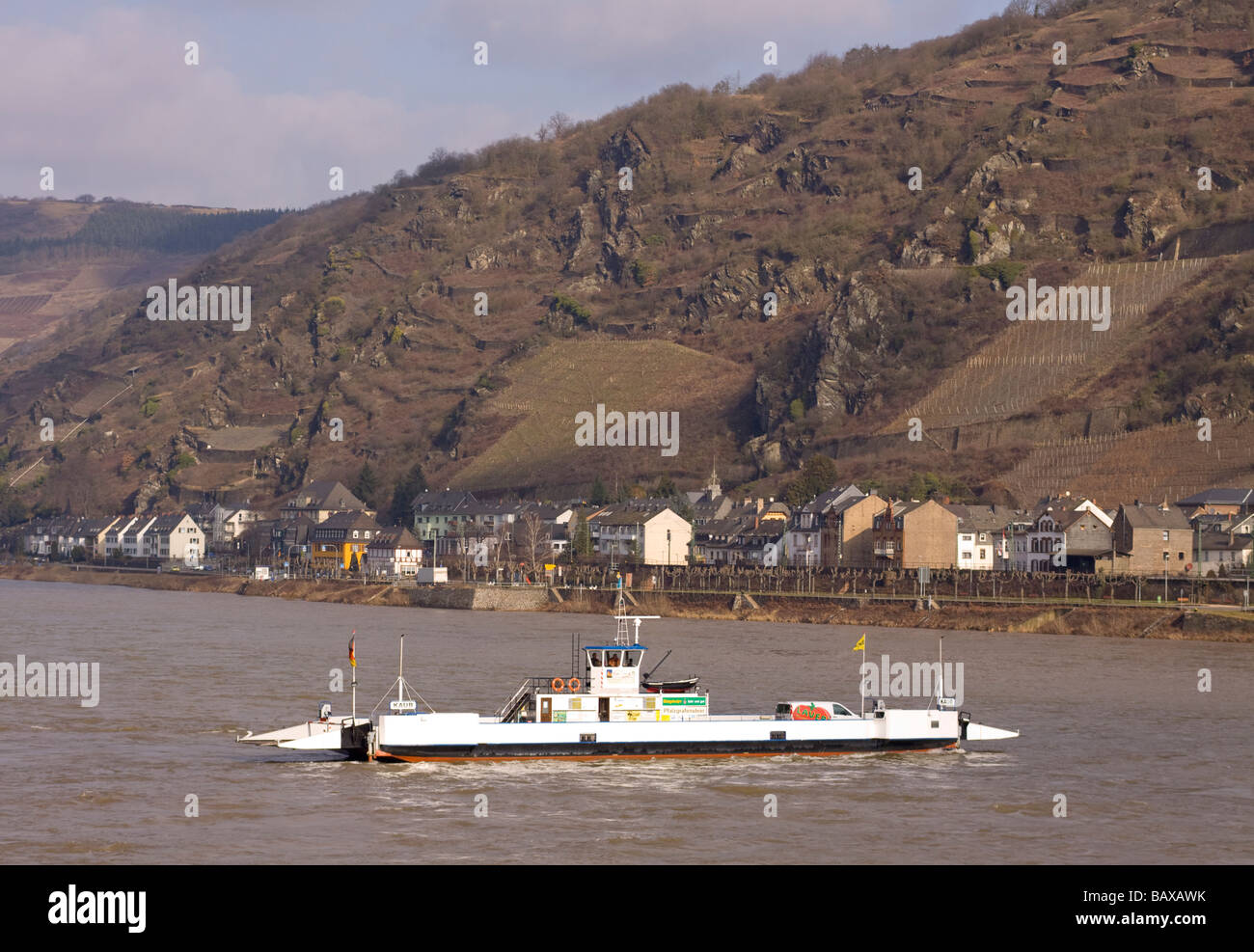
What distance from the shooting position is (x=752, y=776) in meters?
49.7

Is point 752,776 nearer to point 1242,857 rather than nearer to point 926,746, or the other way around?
point 926,746

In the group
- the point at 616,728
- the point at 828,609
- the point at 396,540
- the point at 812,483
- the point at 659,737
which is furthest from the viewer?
the point at 396,540

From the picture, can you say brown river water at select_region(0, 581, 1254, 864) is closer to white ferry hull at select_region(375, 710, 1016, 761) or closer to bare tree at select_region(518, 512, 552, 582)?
white ferry hull at select_region(375, 710, 1016, 761)

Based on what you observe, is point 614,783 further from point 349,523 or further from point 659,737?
point 349,523

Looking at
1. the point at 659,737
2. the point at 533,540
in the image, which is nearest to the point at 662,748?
the point at 659,737

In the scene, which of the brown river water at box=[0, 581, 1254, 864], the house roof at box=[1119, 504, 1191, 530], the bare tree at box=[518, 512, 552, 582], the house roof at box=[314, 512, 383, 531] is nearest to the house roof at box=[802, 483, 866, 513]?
the house roof at box=[1119, 504, 1191, 530]

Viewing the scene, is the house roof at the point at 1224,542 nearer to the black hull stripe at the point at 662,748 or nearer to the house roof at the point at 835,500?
the house roof at the point at 835,500

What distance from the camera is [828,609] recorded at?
12306 cm

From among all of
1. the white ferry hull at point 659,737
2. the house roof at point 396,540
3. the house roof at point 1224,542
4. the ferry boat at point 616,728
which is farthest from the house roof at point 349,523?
the white ferry hull at point 659,737

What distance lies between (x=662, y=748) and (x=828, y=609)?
71.7m

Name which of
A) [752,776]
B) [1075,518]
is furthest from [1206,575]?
[752,776]

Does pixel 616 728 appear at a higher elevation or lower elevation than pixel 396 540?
lower
